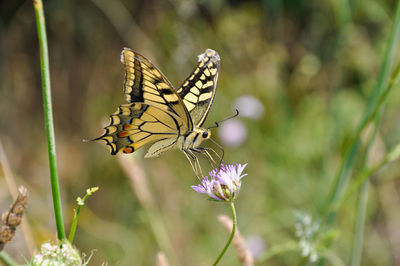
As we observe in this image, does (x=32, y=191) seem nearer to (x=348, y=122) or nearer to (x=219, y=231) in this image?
(x=219, y=231)

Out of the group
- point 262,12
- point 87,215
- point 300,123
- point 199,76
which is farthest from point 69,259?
point 262,12

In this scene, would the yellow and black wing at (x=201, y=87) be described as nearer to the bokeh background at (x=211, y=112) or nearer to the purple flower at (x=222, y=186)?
the purple flower at (x=222, y=186)

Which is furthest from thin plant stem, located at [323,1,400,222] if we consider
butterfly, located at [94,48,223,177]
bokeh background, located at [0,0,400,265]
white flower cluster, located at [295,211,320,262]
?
bokeh background, located at [0,0,400,265]

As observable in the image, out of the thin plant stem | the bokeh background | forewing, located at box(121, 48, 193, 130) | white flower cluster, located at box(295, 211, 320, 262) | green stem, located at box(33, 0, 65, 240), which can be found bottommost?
green stem, located at box(33, 0, 65, 240)

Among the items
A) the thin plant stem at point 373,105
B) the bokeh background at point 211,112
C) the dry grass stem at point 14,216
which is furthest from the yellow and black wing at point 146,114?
the bokeh background at point 211,112

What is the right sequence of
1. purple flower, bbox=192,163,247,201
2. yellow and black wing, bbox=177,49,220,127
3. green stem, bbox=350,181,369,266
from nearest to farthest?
purple flower, bbox=192,163,247,201, green stem, bbox=350,181,369,266, yellow and black wing, bbox=177,49,220,127

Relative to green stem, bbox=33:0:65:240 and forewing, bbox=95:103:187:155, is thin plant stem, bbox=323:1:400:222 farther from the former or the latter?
green stem, bbox=33:0:65:240
